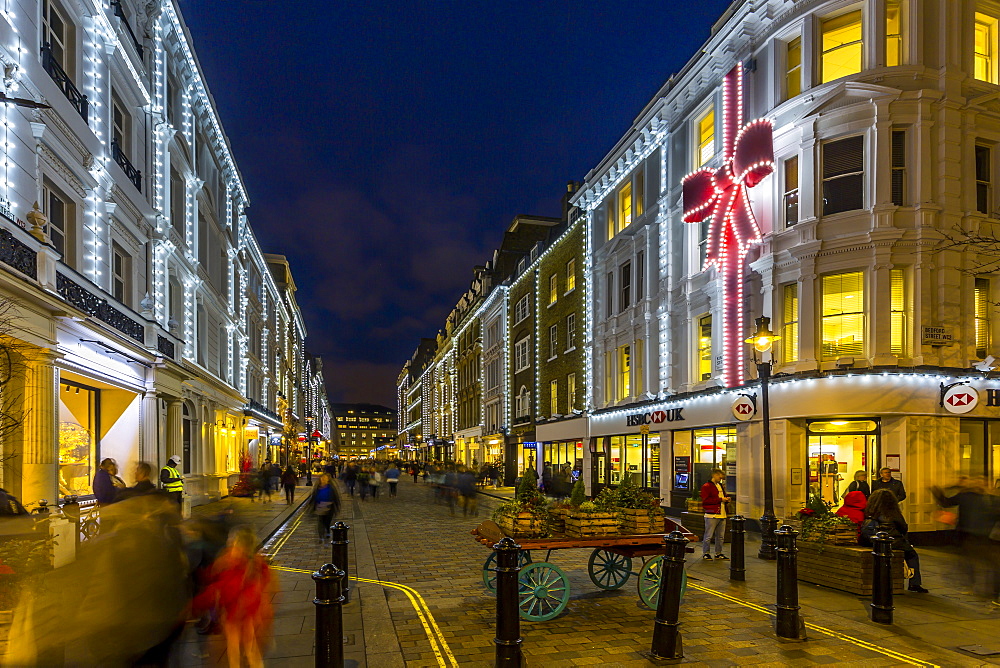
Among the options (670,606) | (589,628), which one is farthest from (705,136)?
(670,606)

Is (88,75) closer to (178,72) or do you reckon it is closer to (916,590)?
(178,72)

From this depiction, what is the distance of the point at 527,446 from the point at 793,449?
21234 mm

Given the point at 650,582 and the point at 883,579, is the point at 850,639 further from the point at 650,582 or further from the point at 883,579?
the point at 650,582

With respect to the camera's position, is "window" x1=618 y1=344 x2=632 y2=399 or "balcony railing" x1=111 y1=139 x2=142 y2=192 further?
"window" x1=618 y1=344 x2=632 y2=399

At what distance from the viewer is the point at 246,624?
558 centimetres

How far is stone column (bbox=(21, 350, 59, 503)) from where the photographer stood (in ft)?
38.6

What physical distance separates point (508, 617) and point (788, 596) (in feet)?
10.6

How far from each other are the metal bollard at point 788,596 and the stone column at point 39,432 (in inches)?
446

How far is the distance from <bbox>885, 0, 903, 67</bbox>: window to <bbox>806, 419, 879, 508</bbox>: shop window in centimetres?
838

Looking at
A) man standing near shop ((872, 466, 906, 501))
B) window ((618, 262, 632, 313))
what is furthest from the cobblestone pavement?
window ((618, 262, 632, 313))

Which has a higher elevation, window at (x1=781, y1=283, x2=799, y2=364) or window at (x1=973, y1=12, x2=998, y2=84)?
window at (x1=973, y1=12, x2=998, y2=84)

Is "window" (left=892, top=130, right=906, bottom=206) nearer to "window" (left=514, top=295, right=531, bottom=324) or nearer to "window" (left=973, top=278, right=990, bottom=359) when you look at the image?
"window" (left=973, top=278, right=990, bottom=359)

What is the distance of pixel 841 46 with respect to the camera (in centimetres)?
1728

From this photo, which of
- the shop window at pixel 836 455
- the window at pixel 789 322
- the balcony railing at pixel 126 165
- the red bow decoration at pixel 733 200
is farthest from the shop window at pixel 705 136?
the balcony railing at pixel 126 165
